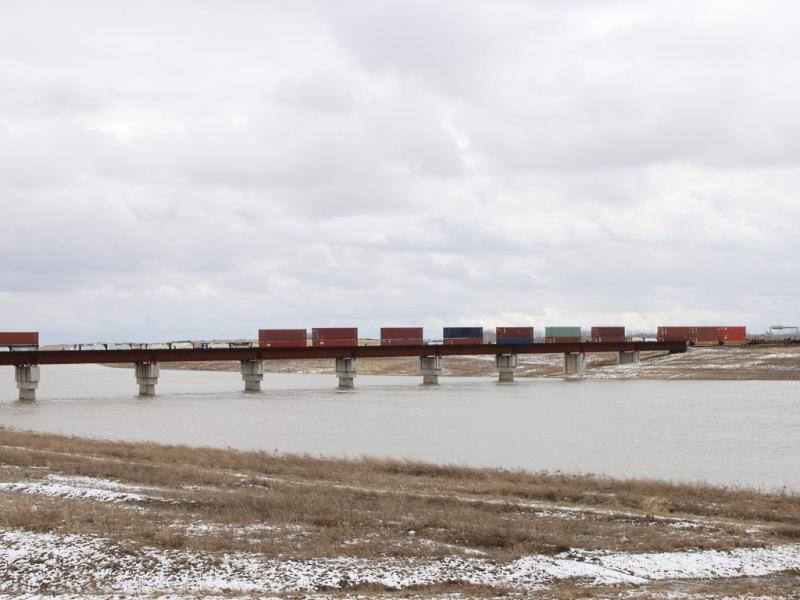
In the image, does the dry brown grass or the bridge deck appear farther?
the bridge deck

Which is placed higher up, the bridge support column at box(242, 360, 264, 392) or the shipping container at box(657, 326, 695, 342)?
the shipping container at box(657, 326, 695, 342)

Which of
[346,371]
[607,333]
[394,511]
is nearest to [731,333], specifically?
[607,333]

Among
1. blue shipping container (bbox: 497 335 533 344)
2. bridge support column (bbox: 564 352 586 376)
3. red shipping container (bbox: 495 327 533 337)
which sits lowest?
bridge support column (bbox: 564 352 586 376)

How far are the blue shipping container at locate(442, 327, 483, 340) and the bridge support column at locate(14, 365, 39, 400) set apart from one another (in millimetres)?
66453

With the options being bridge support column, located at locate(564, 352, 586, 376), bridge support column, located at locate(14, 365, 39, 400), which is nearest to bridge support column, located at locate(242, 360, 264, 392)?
bridge support column, located at locate(14, 365, 39, 400)

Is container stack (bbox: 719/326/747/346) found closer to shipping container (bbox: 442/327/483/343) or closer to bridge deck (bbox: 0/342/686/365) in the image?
bridge deck (bbox: 0/342/686/365)

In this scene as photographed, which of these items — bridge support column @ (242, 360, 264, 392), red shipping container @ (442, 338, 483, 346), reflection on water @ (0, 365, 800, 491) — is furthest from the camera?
red shipping container @ (442, 338, 483, 346)

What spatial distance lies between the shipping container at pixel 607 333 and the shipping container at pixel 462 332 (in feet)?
85.8

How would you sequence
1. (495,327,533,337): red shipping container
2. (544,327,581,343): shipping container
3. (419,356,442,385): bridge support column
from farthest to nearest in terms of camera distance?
(544,327,581,343): shipping container < (495,327,533,337): red shipping container < (419,356,442,385): bridge support column

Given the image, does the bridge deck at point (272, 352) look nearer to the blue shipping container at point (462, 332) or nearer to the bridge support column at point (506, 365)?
the bridge support column at point (506, 365)

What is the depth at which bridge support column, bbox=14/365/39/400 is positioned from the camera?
299ft

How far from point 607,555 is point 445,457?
72.4ft

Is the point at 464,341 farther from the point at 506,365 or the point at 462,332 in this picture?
the point at 506,365

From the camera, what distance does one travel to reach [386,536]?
19.1m
